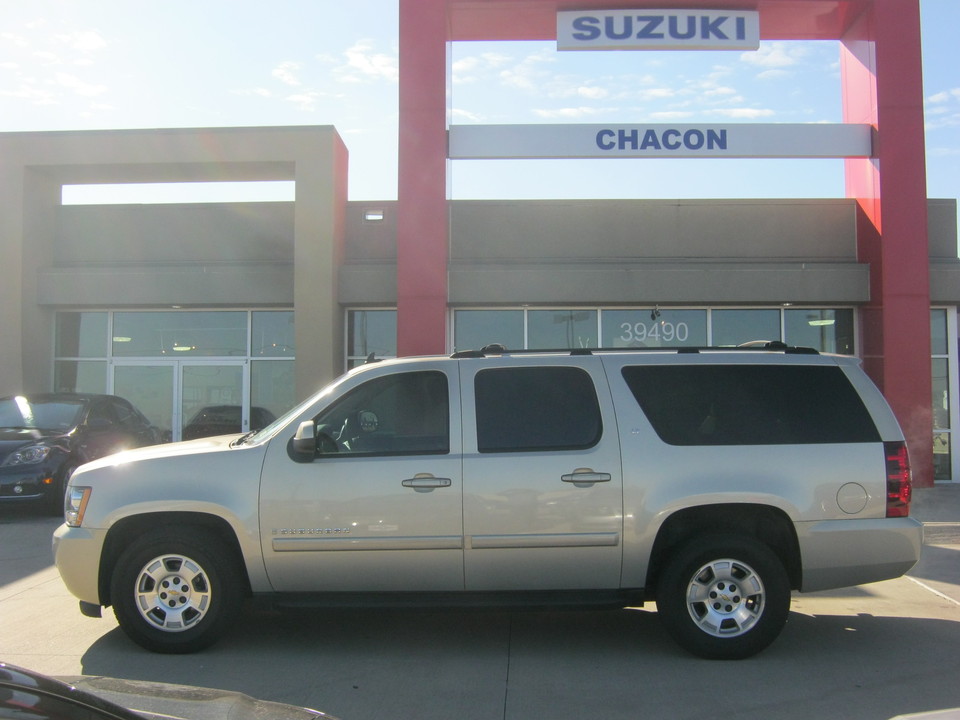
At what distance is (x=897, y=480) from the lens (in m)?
5.42

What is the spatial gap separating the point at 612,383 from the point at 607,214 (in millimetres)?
8817

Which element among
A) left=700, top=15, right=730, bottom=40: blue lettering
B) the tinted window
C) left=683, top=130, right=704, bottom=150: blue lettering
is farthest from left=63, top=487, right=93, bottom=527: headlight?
left=700, top=15, right=730, bottom=40: blue lettering

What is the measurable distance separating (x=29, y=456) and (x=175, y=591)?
645 cm

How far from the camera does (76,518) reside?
5.52m

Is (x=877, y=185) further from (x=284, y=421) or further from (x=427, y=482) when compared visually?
(x=284, y=421)

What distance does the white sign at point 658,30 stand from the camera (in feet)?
40.3

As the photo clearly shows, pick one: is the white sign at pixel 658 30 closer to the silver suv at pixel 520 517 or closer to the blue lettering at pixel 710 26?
the blue lettering at pixel 710 26

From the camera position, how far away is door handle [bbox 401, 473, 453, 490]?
5336mm

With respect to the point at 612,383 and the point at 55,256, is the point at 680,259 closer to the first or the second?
the point at 612,383

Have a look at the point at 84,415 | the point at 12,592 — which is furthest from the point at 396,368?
the point at 84,415

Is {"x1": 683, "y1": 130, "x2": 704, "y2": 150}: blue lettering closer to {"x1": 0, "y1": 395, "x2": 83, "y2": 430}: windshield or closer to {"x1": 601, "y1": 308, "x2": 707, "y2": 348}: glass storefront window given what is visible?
{"x1": 601, "y1": 308, "x2": 707, "y2": 348}: glass storefront window

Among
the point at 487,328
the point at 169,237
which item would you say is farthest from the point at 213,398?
the point at 487,328

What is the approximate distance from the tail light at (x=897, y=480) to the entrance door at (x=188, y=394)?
1141 cm

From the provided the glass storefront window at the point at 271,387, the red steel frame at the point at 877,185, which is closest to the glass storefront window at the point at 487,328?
the red steel frame at the point at 877,185
